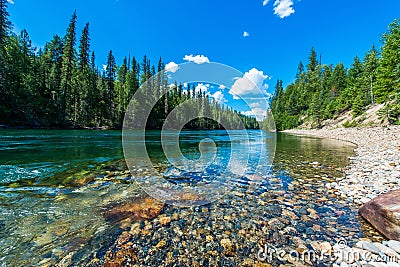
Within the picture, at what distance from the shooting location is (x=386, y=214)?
269 cm

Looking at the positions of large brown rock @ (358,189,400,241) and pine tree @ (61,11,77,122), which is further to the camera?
pine tree @ (61,11,77,122)

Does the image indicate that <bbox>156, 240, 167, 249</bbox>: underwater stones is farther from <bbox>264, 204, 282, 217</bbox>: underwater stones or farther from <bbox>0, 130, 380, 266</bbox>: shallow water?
<bbox>264, 204, 282, 217</bbox>: underwater stones

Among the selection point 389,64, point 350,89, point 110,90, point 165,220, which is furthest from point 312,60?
A: point 165,220

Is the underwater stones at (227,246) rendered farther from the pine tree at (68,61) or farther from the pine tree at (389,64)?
the pine tree at (68,61)

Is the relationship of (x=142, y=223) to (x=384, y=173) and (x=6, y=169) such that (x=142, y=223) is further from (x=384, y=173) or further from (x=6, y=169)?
(x=384, y=173)

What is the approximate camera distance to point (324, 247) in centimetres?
254

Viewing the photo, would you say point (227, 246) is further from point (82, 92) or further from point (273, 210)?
point (82, 92)

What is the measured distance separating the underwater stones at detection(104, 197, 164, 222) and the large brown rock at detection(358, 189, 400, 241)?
12.3 ft

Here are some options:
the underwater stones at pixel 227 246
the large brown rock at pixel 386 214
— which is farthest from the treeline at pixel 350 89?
the underwater stones at pixel 227 246

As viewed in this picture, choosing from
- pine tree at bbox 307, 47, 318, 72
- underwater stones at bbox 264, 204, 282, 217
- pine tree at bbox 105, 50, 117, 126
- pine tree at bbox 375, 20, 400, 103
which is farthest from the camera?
pine tree at bbox 307, 47, 318, 72

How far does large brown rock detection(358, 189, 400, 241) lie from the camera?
8.30 feet

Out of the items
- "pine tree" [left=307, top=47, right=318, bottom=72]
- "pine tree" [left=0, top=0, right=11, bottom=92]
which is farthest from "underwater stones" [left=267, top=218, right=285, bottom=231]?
"pine tree" [left=307, top=47, right=318, bottom=72]

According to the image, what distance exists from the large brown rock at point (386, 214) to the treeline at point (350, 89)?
56.5 ft

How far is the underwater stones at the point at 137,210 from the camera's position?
346 cm
